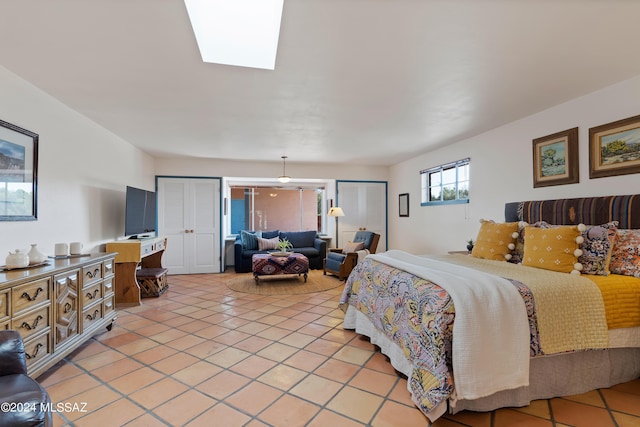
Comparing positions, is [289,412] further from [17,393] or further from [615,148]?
[615,148]

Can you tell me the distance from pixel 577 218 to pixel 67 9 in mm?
4337

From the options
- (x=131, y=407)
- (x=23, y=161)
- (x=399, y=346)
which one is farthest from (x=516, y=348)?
(x=23, y=161)

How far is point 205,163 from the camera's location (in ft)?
20.4

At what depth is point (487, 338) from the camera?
65.2 inches

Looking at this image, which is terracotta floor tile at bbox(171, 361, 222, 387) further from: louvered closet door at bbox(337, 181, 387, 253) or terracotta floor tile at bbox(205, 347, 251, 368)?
louvered closet door at bbox(337, 181, 387, 253)

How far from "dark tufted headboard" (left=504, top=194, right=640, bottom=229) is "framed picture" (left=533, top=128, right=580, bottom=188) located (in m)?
0.29

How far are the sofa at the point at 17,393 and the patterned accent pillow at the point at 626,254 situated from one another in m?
3.52

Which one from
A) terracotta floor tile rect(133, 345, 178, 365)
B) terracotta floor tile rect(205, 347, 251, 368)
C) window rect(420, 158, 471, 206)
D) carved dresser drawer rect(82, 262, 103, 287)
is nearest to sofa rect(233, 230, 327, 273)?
window rect(420, 158, 471, 206)

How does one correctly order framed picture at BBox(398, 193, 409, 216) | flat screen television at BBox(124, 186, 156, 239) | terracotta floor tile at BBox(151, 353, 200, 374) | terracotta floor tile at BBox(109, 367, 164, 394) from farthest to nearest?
framed picture at BBox(398, 193, 409, 216)
flat screen television at BBox(124, 186, 156, 239)
terracotta floor tile at BBox(151, 353, 200, 374)
terracotta floor tile at BBox(109, 367, 164, 394)

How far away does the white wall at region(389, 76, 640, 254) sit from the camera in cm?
278

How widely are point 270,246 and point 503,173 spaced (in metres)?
4.59

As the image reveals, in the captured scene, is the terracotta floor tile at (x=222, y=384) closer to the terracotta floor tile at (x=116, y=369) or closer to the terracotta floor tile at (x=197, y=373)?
the terracotta floor tile at (x=197, y=373)

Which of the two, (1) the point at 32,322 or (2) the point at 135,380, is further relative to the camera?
(2) the point at 135,380

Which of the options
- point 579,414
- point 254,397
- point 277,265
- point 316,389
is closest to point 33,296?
point 254,397
